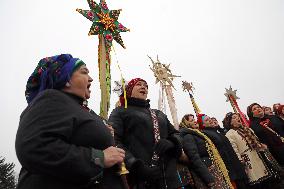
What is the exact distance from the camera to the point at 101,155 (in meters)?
1.80

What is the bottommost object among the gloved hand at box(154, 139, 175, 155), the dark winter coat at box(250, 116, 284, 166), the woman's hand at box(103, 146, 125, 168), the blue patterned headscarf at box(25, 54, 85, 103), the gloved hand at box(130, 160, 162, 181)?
the woman's hand at box(103, 146, 125, 168)

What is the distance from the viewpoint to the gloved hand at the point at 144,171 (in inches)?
110

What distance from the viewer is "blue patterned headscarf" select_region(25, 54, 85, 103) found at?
205 cm

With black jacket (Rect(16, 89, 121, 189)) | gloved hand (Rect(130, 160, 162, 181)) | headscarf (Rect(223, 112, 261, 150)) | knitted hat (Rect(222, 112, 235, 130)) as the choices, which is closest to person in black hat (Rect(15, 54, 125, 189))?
black jacket (Rect(16, 89, 121, 189))

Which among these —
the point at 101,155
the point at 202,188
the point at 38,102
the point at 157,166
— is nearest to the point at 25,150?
the point at 38,102

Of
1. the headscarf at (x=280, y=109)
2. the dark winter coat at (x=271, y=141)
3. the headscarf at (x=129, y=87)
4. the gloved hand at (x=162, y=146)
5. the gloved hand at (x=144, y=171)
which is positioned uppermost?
the headscarf at (x=280, y=109)

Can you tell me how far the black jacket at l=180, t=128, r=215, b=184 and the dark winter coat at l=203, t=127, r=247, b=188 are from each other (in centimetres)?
44

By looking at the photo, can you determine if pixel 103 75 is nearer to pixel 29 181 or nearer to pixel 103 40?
pixel 103 40

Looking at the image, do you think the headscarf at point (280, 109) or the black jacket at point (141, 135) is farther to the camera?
the headscarf at point (280, 109)

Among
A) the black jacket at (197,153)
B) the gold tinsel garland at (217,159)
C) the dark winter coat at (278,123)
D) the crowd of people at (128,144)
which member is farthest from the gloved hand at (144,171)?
the dark winter coat at (278,123)

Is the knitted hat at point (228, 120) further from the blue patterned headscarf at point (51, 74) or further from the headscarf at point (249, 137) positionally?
the blue patterned headscarf at point (51, 74)

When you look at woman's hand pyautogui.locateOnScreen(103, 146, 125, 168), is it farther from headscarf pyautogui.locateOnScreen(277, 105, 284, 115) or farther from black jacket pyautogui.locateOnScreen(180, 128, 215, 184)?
headscarf pyautogui.locateOnScreen(277, 105, 284, 115)

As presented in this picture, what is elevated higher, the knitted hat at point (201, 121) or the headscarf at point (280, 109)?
the headscarf at point (280, 109)

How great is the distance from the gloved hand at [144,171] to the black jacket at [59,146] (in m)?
0.88
